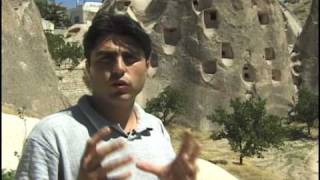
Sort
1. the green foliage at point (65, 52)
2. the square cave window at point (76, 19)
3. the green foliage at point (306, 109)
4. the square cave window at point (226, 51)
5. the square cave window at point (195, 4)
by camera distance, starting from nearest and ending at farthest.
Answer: the green foliage at point (306, 109) < the square cave window at point (226, 51) < the square cave window at point (195, 4) < the green foliage at point (65, 52) < the square cave window at point (76, 19)

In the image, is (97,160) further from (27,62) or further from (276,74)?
(276,74)

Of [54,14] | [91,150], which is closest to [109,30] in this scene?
[91,150]

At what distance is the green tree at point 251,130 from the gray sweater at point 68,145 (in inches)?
562

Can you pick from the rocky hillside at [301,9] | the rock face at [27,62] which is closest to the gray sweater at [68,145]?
the rock face at [27,62]

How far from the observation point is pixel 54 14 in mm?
42562

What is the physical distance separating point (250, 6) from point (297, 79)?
3.56 meters

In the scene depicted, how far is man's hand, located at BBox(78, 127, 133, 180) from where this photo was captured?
62.1 inches

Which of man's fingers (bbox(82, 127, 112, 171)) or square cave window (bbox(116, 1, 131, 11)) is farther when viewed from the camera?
square cave window (bbox(116, 1, 131, 11))

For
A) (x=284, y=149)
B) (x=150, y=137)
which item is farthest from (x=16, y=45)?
(x=150, y=137)

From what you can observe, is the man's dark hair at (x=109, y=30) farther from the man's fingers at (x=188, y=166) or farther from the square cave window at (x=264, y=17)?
the square cave window at (x=264, y=17)

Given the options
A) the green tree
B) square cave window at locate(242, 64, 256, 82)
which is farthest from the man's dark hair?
square cave window at locate(242, 64, 256, 82)

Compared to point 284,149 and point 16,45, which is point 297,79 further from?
point 16,45

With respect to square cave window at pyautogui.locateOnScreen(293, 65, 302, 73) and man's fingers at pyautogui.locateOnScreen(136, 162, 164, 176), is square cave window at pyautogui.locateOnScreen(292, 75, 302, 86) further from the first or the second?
man's fingers at pyautogui.locateOnScreen(136, 162, 164, 176)

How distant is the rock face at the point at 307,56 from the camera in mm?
24406
